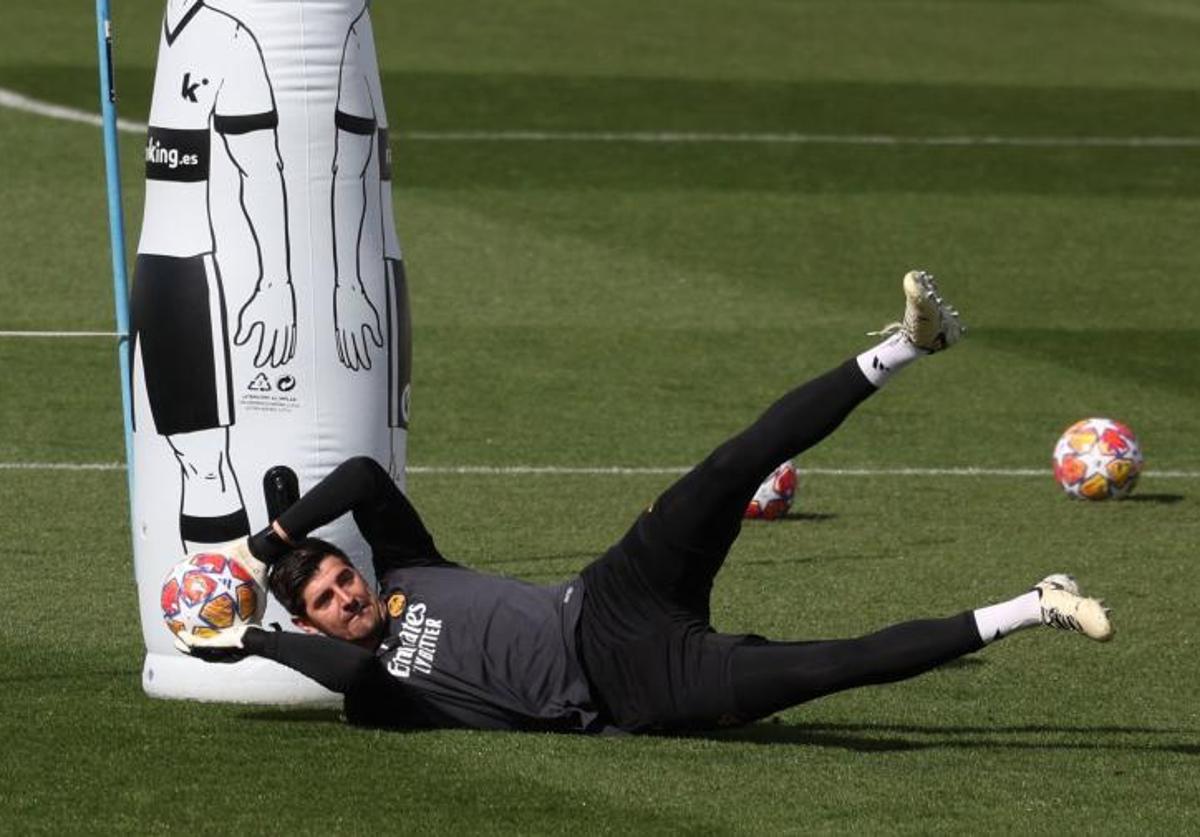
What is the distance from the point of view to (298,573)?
32.3 ft

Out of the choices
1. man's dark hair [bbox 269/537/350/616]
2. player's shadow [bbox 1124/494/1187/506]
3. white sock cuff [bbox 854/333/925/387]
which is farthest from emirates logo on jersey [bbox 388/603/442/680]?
player's shadow [bbox 1124/494/1187/506]

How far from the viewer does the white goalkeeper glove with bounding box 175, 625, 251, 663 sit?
32.2 ft

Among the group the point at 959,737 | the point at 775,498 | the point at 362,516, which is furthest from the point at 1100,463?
the point at 362,516

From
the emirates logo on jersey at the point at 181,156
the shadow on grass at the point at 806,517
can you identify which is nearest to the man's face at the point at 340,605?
the emirates logo on jersey at the point at 181,156

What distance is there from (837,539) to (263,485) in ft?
15.6

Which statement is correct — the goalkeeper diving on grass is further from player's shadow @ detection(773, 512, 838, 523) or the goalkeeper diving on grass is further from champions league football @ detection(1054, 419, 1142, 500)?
champions league football @ detection(1054, 419, 1142, 500)

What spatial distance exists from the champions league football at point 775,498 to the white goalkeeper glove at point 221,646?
5564mm

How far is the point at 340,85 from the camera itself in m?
10.7

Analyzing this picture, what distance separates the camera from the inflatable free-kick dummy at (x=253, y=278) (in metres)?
10.6

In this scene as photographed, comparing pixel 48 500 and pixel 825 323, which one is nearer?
pixel 48 500

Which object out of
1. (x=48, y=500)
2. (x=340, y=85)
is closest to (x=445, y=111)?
(x=48, y=500)

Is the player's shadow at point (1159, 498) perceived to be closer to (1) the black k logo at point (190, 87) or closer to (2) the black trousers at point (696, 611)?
(2) the black trousers at point (696, 611)

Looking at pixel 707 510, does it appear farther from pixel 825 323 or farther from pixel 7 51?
pixel 7 51

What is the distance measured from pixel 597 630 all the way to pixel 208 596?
4.71ft
